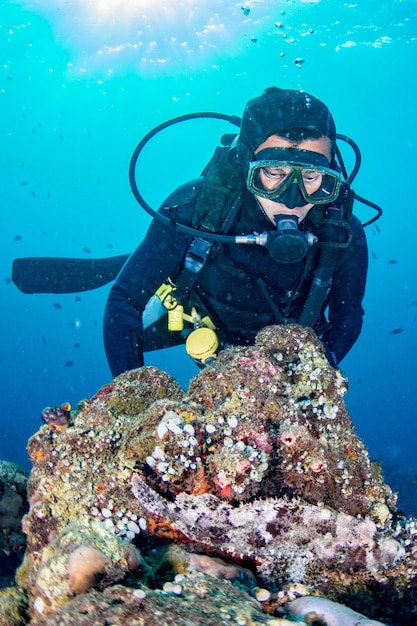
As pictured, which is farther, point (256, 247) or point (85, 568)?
point (256, 247)

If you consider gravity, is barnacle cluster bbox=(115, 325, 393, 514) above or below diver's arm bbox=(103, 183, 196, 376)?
below

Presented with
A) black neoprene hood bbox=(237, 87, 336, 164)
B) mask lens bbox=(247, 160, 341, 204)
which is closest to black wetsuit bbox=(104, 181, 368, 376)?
mask lens bbox=(247, 160, 341, 204)

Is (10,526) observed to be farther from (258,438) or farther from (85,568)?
(258,438)

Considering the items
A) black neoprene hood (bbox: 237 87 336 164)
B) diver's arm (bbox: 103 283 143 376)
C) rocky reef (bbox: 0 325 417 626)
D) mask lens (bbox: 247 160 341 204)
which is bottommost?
rocky reef (bbox: 0 325 417 626)

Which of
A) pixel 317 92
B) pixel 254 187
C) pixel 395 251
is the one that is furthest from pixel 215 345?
pixel 395 251

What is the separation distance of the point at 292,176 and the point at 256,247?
0.81m

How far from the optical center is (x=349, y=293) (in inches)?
182

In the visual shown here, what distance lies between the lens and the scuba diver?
12.9 feet

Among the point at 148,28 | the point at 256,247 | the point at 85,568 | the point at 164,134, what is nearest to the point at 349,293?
the point at 256,247

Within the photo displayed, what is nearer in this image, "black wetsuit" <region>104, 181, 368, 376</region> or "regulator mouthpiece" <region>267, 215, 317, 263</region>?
"regulator mouthpiece" <region>267, 215, 317, 263</region>

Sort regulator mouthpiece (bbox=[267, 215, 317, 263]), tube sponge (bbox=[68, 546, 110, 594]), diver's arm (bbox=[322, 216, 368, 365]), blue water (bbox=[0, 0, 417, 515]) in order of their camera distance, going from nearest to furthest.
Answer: tube sponge (bbox=[68, 546, 110, 594]) < regulator mouthpiece (bbox=[267, 215, 317, 263]) < diver's arm (bbox=[322, 216, 368, 365]) < blue water (bbox=[0, 0, 417, 515])

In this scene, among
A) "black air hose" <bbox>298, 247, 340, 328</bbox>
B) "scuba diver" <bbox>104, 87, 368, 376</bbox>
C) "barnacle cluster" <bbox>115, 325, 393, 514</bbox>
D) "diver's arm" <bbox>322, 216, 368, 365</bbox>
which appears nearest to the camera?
"barnacle cluster" <bbox>115, 325, 393, 514</bbox>

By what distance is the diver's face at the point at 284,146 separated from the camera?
157 inches

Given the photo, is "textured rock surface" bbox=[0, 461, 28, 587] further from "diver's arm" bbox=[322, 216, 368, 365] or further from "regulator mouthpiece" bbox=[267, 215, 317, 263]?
"diver's arm" bbox=[322, 216, 368, 365]
